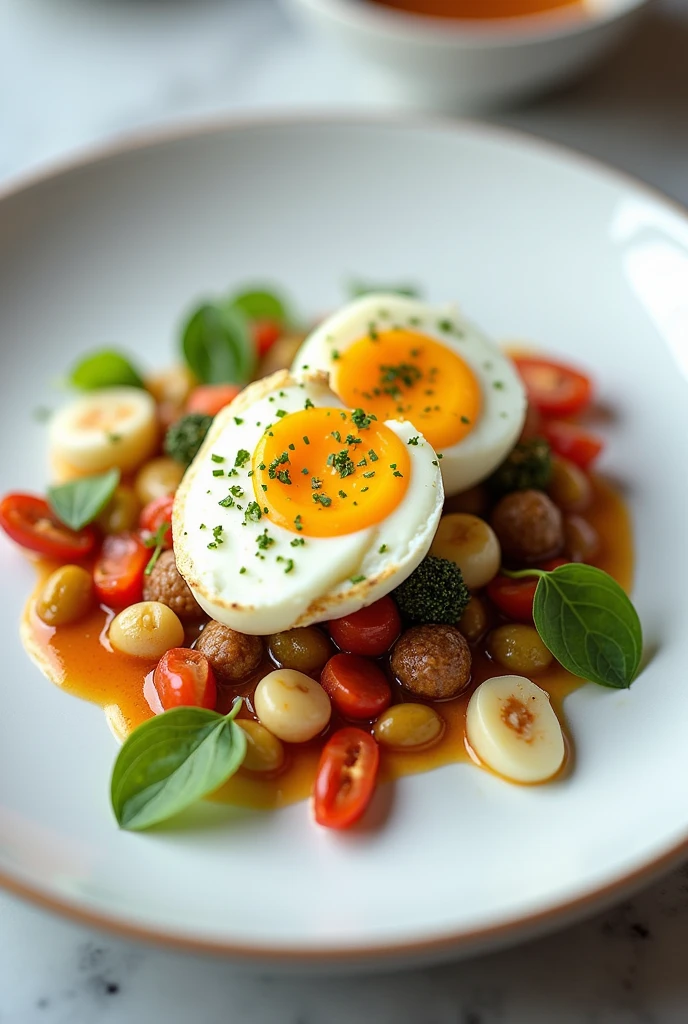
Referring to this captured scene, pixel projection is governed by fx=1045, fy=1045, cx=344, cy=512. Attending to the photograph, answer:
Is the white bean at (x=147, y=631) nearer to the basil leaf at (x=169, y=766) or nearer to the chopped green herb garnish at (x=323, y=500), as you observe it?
the basil leaf at (x=169, y=766)

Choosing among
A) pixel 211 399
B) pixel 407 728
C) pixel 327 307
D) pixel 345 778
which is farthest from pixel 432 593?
pixel 327 307

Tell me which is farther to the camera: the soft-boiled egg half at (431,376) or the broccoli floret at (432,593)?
the soft-boiled egg half at (431,376)

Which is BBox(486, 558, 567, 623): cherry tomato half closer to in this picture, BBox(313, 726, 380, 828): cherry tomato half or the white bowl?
BBox(313, 726, 380, 828): cherry tomato half

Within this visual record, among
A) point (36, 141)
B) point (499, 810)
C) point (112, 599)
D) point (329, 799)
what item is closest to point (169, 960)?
point (329, 799)

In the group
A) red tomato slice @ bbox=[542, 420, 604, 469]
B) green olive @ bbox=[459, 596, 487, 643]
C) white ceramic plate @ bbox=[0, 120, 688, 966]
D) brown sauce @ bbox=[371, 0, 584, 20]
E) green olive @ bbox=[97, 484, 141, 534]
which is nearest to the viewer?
white ceramic plate @ bbox=[0, 120, 688, 966]

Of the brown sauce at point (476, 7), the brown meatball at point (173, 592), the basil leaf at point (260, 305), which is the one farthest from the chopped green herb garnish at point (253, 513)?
the brown sauce at point (476, 7)

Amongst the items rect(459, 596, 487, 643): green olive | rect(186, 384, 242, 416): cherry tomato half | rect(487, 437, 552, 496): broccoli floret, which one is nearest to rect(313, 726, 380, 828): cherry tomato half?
rect(459, 596, 487, 643): green olive

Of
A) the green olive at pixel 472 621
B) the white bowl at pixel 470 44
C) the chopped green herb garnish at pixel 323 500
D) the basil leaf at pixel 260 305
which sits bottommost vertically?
the green olive at pixel 472 621

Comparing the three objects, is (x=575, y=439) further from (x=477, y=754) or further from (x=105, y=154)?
(x=105, y=154)
